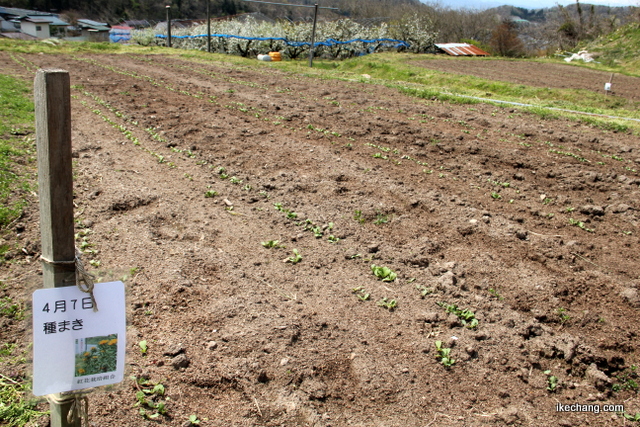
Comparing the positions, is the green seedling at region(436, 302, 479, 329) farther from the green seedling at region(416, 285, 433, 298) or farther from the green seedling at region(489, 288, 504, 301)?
the green seedling at region(489, 288, 504, 301)

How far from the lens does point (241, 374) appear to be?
3.08m

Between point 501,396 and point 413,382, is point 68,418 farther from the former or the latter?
point 501,396

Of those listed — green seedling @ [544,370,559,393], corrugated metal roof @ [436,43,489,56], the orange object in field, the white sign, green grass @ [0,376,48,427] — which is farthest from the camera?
corrugated metal roof @ [436,43,489,56]

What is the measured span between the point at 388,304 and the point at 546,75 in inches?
675

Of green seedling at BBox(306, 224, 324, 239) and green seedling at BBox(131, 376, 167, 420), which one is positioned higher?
green seedling at BBox(306, 224, 324, 239)

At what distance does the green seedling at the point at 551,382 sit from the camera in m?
3.19

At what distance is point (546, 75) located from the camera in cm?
1806

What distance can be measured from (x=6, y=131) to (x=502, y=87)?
12496mm

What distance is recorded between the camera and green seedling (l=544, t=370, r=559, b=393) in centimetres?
319

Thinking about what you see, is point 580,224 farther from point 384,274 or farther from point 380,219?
point 384,274

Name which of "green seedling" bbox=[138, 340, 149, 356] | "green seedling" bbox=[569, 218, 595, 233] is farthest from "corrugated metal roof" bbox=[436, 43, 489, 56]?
"green seedling" bbox=[138, 340, 149, 356]

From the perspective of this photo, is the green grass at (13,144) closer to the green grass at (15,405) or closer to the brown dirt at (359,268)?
the brown dirt at (359,268)

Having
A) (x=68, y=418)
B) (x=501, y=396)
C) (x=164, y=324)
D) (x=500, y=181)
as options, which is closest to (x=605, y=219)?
(x=500, y=181)

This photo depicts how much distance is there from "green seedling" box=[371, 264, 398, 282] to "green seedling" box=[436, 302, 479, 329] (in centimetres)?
48
